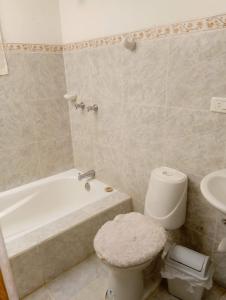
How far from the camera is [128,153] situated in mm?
1858

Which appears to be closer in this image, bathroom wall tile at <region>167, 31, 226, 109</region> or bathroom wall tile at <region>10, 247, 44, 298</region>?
bathroom wall tile at <region>167, 31, 226, 109</region>

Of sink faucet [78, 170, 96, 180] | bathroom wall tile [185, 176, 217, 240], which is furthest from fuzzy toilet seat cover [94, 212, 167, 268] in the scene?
sink faucet [78, 170, 96, 180]

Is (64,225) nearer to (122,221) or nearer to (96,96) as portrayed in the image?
(122,221)

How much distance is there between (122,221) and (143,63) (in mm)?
1048

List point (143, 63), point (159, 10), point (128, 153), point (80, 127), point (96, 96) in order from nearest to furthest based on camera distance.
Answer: point (159, 10) → point (143, 63) → point (128, 153) → point (96, 96) → point (80, 127)

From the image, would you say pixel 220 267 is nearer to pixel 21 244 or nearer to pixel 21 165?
pixel 21 244

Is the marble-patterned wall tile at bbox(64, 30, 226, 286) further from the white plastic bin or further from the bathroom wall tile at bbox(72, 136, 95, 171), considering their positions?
the white plastic bin

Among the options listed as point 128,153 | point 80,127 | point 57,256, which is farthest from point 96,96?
point 57,256

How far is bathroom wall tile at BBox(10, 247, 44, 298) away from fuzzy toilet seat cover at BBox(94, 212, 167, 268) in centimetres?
48

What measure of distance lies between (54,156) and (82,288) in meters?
1.28

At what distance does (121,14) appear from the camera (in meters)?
1.59

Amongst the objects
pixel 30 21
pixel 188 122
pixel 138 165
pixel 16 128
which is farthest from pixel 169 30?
pixel 16 128

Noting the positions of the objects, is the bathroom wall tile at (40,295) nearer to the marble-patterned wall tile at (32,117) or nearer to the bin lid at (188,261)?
the bin lid at (188,261)

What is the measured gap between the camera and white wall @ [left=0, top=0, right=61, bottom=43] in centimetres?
185
